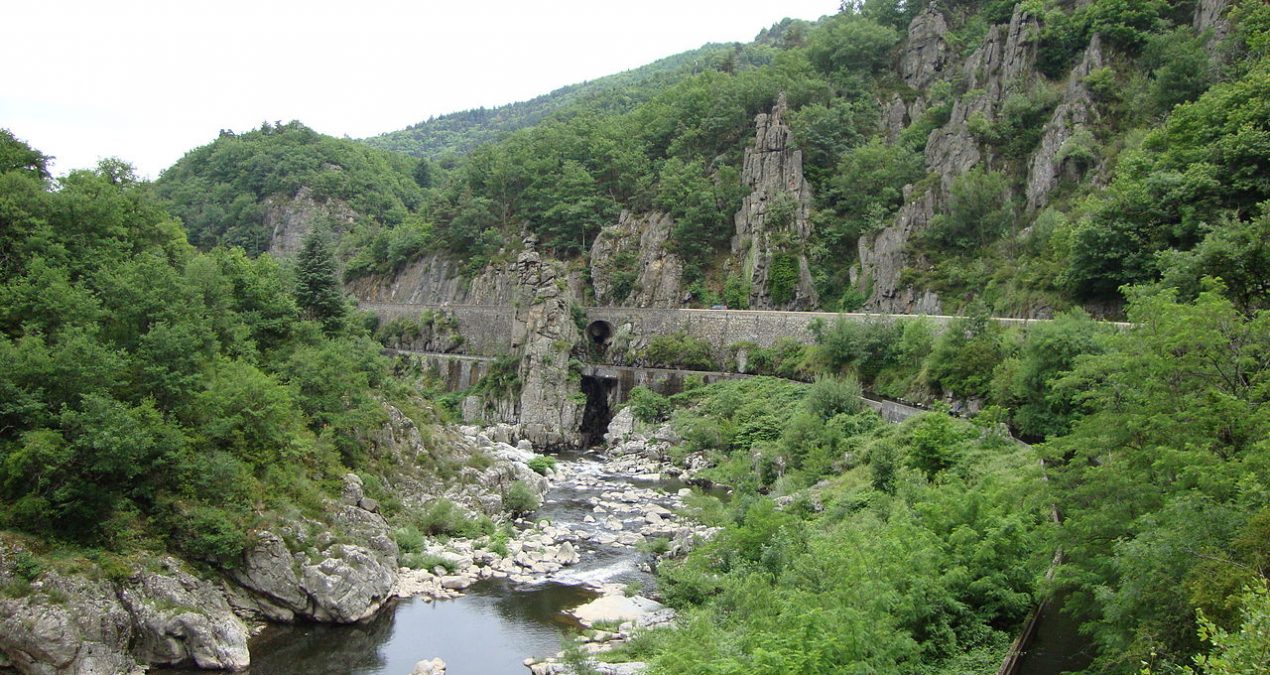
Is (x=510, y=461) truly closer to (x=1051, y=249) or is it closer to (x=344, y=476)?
(x=344, y=476)

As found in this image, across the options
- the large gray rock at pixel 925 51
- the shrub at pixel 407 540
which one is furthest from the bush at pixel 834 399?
the large gray rock at pixel 925 51

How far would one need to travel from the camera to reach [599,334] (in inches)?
2322

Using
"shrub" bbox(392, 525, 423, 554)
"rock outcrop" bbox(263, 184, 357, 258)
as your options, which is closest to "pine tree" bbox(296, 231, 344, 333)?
"shrub" bbox(392, 525, 423, 554)

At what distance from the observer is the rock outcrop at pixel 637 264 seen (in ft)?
204

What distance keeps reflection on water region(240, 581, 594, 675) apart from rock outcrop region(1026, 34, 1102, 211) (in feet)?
124

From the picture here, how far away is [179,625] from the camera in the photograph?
19781 millimetres

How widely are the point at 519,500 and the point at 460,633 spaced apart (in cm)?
1136

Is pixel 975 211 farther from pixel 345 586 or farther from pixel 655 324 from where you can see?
pixel 345 586

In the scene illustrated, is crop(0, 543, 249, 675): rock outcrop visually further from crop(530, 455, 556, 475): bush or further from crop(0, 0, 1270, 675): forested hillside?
crop(530, 455, 556, 475): bush

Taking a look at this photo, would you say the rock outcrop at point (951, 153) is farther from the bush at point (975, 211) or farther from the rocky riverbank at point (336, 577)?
the rocky riverbank at point (336, 577)

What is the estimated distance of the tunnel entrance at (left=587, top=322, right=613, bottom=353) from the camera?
190 feet

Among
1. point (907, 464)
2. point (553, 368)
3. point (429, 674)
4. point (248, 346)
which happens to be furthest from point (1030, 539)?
point (553, 368)

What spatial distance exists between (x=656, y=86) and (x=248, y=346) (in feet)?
300

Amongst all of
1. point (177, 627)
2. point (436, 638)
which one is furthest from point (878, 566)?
point (177, 627)
